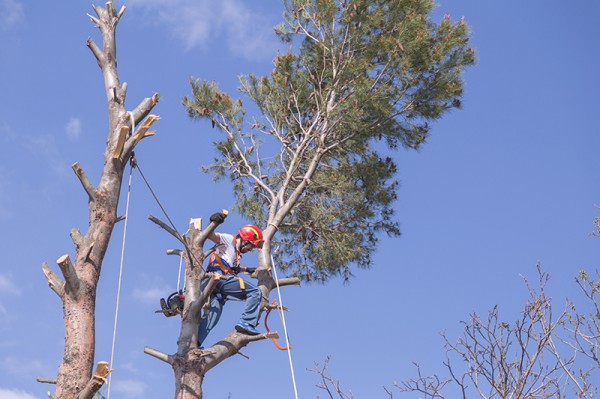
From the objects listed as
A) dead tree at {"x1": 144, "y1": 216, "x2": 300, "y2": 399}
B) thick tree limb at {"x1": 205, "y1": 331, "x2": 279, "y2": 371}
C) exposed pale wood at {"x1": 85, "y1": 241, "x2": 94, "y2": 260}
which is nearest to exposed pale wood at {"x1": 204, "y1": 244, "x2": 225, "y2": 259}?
dead tree at {"x1": 144, "y1": 216, "x2": 300, "y2": 399}

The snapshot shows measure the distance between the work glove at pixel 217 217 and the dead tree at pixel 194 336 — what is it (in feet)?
0.14

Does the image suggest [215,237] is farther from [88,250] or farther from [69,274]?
[69,274]

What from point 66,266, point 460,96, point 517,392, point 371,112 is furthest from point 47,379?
point 460,96

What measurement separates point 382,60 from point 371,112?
0.70m

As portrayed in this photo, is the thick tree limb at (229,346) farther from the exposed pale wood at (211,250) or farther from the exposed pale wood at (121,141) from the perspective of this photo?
the exposed pale wood at (121,141)

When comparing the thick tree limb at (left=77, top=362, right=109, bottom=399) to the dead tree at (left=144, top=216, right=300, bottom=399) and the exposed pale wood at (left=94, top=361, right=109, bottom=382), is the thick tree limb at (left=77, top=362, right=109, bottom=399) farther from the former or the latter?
the dead tree at (left=144, top=216, right=300, bottom=399)

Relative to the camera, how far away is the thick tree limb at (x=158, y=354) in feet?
22.9

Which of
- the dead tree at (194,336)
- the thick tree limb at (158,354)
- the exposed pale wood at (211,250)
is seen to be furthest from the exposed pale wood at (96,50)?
the thick tree limb at (158,354)

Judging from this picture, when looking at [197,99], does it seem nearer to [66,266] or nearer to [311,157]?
[311,157]

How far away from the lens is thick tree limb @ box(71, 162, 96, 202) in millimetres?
6402

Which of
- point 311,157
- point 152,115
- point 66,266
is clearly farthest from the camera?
point 311,157

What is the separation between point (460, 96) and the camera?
35.4 ft

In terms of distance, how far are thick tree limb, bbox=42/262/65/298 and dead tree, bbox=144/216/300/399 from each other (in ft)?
4.22

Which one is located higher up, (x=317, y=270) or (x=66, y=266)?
(x=317, y=270)
